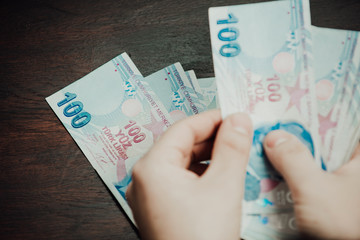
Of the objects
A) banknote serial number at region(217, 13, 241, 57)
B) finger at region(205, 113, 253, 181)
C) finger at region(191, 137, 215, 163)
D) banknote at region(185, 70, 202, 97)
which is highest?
banknote serial number at region(217, 13, 241, 57)

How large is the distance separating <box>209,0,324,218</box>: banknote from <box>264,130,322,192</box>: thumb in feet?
0.20

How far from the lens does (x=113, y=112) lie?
0.81 meters

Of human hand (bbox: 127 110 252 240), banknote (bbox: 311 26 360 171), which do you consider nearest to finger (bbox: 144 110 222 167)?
human hand (bbox: 127 110 252 240)

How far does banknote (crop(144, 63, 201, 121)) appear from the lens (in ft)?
2.59

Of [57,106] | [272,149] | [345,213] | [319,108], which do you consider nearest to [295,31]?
[319,108]

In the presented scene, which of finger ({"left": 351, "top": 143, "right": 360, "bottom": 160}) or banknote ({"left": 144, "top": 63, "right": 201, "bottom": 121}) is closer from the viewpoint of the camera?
finger ({"left": 351, "top": 143, "right": 360, "bottom": 160})

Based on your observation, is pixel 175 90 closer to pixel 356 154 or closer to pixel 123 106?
pixel 123 106

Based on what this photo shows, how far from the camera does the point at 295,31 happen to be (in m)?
0.66

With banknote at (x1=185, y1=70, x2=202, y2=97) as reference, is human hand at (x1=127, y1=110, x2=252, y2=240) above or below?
below

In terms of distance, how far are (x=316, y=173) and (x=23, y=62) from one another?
87 centimetres

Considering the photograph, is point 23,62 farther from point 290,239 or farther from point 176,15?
point 290,239

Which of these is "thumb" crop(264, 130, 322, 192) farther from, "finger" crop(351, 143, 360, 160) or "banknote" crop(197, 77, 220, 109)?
"banknote" crop(197, 77, 220, 109)

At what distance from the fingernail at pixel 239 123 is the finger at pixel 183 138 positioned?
0.05 metres

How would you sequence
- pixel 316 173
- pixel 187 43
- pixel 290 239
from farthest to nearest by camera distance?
pixel 187 43
pixel 290 239
pixel 316 173
